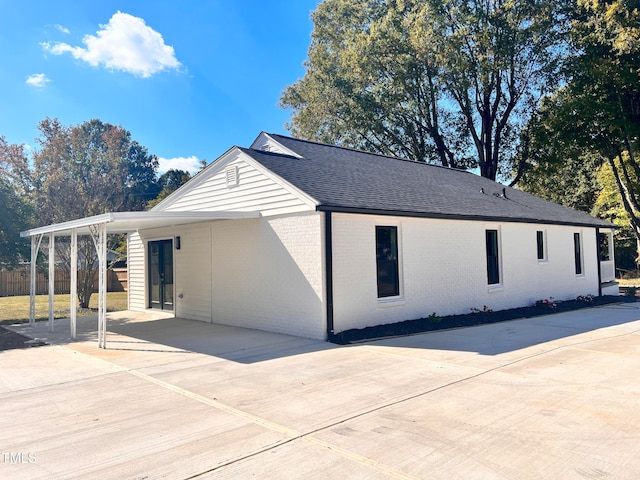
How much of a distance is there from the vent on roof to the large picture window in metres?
3.72

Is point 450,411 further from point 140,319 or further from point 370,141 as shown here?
point 370,141

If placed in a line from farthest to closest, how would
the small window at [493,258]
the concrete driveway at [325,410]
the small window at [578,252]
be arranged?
the small window at [578,252]
the small window at [493,258]
the concrete driveway at [325,410]

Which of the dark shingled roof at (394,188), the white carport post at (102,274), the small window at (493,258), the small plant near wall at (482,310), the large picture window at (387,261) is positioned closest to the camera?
the white carport post at (102,274)

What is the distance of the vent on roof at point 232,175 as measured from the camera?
35.8 ft

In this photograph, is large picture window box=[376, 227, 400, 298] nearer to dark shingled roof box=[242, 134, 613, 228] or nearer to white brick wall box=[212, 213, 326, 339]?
dark shingled roof box=[242, 134, 613, 228]

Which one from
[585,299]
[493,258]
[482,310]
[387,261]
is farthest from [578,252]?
[387,261]

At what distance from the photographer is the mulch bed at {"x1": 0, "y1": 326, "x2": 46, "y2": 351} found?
884cm

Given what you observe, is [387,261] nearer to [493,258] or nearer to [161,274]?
[493,258]

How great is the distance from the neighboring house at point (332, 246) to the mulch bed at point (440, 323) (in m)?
0.21

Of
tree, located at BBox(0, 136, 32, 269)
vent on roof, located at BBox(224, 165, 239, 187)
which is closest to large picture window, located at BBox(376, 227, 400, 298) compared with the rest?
vent on roof, located at BBox(224, 165, 239, 187)

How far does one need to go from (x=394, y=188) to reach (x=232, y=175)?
13.5 ft

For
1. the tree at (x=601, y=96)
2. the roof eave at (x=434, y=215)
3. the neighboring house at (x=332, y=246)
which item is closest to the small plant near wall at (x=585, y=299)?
the neighboring house at (x=332, y=246)

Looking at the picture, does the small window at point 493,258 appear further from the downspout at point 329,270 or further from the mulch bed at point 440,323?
the downspout at point 329,270

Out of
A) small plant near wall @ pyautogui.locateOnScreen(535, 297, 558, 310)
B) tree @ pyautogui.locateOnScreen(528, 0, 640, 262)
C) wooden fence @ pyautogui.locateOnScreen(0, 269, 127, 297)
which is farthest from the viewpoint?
wooden fence @ pyautogui.locateOnScreen(0, 269, 127, 297)
